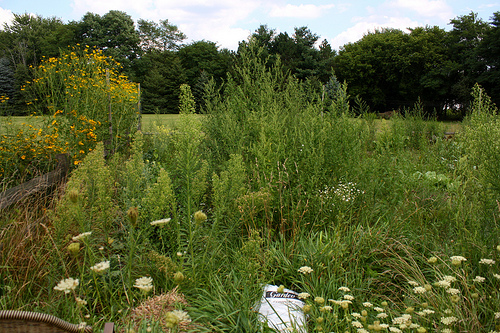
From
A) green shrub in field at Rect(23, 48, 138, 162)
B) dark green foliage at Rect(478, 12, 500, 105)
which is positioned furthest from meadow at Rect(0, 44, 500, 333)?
dark green foliage at Rect(478, 12, 500, 105)

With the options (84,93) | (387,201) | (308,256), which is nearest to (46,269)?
(308,256)

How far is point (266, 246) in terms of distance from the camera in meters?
2.98

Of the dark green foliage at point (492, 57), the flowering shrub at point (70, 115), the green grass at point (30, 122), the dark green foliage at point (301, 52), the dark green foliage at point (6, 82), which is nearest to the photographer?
the flowering shrub at point (70, 115)

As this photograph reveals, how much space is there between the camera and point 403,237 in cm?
311

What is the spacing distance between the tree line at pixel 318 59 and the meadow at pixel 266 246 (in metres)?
28.1

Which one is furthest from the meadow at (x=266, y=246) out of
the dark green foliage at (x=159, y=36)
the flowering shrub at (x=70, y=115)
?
the dark green foliage at (x=159, y=36)

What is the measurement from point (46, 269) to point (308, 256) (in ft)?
6.16

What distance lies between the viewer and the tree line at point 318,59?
32031mm

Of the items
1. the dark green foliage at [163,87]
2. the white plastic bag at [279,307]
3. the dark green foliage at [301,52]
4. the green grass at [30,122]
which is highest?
the dark green foliage at [301,52]

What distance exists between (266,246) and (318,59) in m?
38.1

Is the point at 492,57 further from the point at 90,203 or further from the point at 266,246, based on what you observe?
the point at 90,203

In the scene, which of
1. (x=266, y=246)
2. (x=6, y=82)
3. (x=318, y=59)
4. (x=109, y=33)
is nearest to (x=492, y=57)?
(x=318, y=59)

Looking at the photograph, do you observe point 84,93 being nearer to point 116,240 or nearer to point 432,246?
point 116,240

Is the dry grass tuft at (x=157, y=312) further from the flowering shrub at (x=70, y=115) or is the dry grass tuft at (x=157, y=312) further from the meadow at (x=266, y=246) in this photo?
the flowering shrub at (x=70, y=115)
